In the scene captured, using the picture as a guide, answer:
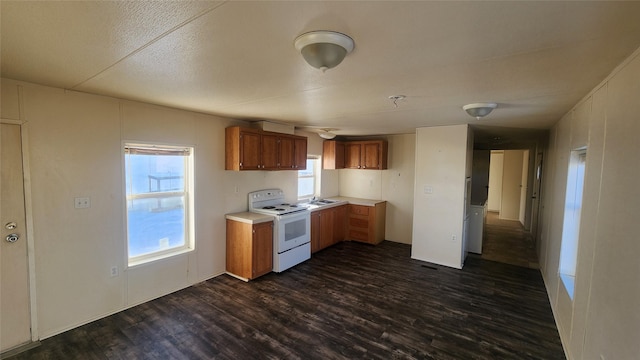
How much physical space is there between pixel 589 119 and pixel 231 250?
4.35 metres

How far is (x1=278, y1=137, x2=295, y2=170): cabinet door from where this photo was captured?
4484 millimetres

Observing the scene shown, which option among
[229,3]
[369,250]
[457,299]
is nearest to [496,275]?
[457,299]

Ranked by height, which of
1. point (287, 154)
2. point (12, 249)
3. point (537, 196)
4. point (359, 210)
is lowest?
point (359, 210)

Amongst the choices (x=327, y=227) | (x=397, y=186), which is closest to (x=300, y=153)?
(x=327, y=227)

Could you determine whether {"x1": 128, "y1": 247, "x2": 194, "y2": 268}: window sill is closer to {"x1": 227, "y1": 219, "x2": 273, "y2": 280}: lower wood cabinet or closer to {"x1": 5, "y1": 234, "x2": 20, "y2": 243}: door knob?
{"x1": 227, "y1": 219, "x2": 273, "y2": 280}: lower wood cabinet

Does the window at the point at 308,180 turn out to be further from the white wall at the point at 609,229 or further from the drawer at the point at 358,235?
the white wall at the point at 609,229

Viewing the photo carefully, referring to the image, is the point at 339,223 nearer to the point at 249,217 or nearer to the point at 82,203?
the point at 249,217

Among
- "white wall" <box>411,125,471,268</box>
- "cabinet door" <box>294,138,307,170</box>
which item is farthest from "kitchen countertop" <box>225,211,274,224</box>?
"white wall" <box>411,125,471,268</box>

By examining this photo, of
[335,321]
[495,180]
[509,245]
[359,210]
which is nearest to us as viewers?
[335,321]

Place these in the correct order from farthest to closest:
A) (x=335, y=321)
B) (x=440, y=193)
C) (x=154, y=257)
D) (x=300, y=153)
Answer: (x=300, y=153) < (x=440, y=193) < (x=154, y=257) < (x=335, y=321)

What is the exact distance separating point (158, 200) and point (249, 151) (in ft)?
4.42

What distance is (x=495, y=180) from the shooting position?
10.1 m

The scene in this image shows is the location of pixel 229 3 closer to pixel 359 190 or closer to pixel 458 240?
pixel 458 240

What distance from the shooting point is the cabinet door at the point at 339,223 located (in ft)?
18.5
